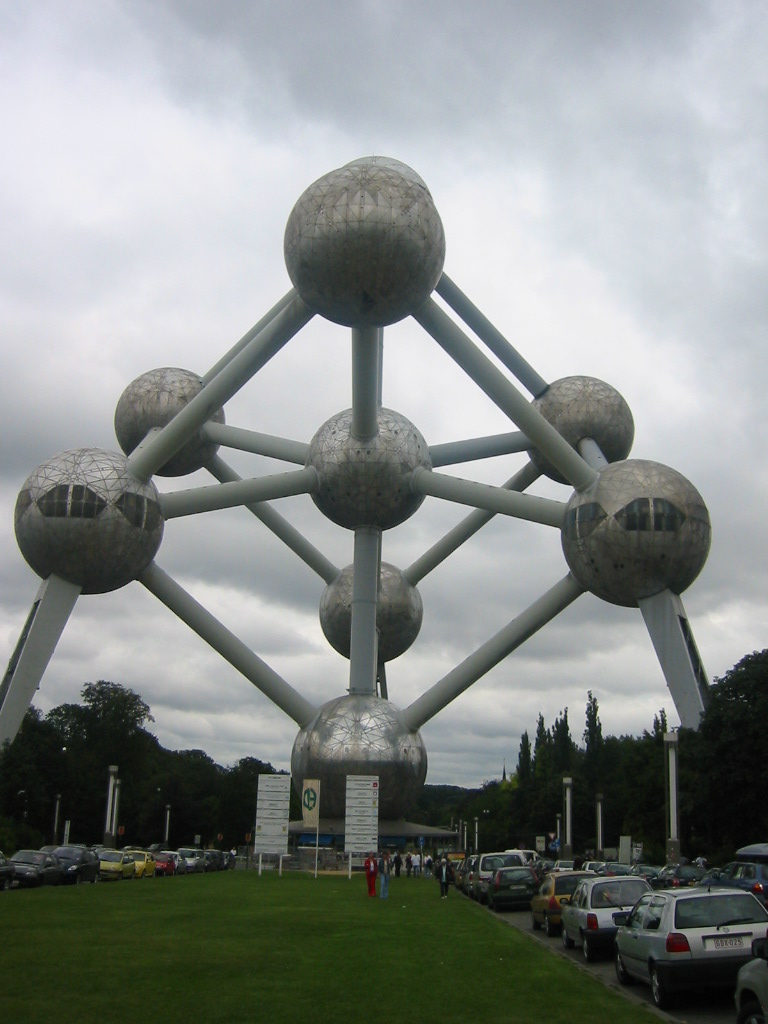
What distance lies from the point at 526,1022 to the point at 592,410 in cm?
2078

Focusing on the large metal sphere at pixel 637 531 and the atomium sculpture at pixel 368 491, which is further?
the large metal sphere at pixel 637 531

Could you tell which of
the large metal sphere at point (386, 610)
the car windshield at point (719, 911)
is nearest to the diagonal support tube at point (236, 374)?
the large metal sphere at point (386, 610)

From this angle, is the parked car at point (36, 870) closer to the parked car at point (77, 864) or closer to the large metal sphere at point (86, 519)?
the parked car at point (77, 864)

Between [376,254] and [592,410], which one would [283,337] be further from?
[592,410]

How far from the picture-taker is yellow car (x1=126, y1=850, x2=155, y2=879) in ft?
94.1

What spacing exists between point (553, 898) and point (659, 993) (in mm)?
6448

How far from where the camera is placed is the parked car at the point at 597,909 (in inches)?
450

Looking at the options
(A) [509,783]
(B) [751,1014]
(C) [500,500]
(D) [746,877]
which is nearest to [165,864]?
(C) [500,500]

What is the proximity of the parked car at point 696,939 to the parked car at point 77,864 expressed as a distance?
17.5m

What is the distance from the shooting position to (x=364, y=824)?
77.5ft

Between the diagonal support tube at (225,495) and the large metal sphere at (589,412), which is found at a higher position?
the large metal sphere at (589,412)

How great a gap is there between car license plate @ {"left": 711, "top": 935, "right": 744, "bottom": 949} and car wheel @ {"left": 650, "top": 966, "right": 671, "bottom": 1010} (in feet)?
1.62

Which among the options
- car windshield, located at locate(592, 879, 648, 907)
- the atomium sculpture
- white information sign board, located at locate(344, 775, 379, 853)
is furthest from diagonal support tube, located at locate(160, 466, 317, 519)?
car windshield, located at locate(592, 879, 648, 907)

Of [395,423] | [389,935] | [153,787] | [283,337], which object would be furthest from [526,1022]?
[153,787]
